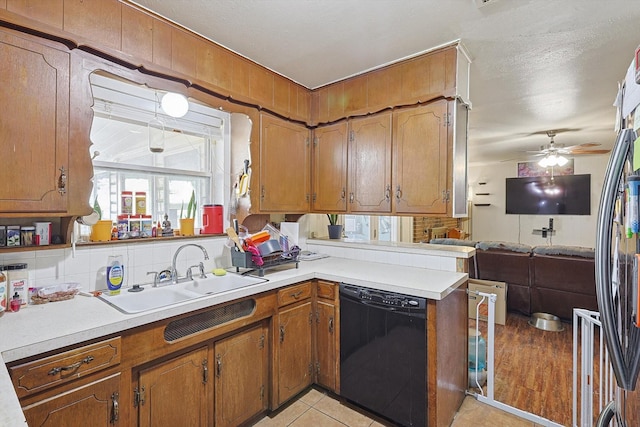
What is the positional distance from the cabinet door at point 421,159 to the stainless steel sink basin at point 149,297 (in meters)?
1.56

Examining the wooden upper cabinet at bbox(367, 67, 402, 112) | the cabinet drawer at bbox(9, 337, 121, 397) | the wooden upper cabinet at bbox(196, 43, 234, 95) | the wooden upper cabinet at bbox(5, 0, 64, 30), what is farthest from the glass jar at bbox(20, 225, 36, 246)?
the wooden upper cabinet at bbox(367, 67, 402, 112)

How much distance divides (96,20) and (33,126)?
0.65 metres

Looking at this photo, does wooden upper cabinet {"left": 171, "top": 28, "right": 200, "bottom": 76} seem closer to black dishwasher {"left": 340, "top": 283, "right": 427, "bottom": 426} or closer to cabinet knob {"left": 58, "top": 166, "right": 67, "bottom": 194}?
cabinet knob {"left": 58, "top": 166, "right": 67, "bottom": 194}

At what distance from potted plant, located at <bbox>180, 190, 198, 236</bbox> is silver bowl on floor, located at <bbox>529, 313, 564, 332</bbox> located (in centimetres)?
373

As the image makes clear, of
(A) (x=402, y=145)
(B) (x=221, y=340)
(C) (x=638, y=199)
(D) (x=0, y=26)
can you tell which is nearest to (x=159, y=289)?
(B) (x=221, y=340)

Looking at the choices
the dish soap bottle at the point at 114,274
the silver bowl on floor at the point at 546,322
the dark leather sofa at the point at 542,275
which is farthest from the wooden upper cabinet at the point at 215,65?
the silver bowl on floor at the point at 546,322

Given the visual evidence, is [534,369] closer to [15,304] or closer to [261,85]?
[261,85]

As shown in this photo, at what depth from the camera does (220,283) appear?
2121 mm

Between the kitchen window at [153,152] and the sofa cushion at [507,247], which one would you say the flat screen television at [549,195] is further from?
the kitchen window at [153,152]

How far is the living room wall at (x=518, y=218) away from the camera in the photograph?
20.5 feet

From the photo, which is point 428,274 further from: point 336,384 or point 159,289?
point 159,289

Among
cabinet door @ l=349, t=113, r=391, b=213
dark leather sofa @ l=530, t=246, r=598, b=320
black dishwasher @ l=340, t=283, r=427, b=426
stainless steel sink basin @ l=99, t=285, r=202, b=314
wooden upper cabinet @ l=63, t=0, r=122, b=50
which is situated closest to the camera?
wooden upper cabinet @ l=63, t=0, r=122, b=50

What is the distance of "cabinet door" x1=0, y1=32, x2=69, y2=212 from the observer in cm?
133

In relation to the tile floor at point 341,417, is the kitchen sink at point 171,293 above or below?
above
